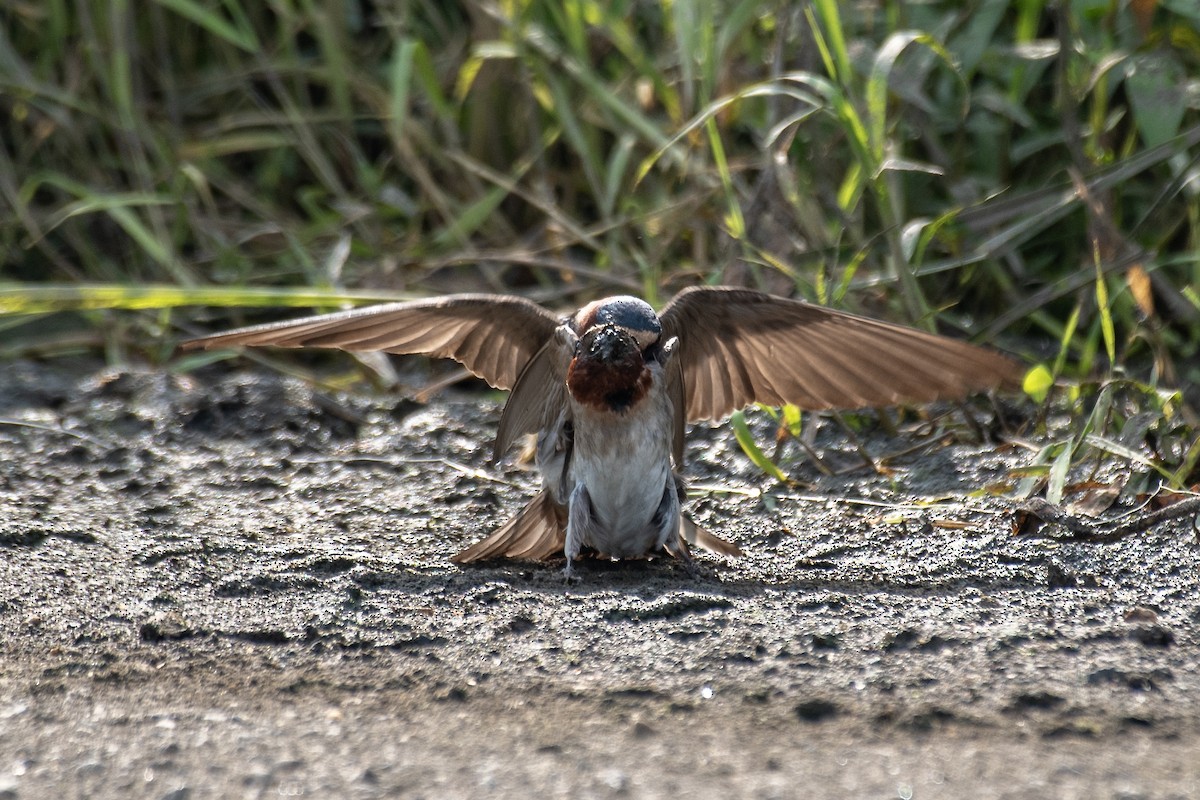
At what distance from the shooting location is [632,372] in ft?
9.70

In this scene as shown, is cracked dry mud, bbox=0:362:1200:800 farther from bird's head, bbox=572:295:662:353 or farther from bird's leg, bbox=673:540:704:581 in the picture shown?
bird's head, bbox=572:295:662:353

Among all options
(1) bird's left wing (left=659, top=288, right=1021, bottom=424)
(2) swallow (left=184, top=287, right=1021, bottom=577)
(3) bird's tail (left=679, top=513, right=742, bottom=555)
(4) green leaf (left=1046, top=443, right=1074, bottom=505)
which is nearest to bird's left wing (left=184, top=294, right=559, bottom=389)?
(2) swallow (left=184, top=287, right=1021, bottom=577)

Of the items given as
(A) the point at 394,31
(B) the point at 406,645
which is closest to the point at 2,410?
(A) the point at 394,31

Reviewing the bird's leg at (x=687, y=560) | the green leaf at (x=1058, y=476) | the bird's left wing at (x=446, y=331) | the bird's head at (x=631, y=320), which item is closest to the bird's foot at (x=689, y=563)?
the bird's leg at (x=687, y=560)

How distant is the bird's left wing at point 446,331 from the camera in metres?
3.05

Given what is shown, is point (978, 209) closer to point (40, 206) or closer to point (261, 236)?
point (261, 236)

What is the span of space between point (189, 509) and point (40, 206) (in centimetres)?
243

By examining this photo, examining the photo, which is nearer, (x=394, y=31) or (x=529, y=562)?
(x=529, y=562)

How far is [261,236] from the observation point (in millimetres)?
5059

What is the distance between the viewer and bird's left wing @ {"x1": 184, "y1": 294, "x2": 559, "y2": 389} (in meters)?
3.05

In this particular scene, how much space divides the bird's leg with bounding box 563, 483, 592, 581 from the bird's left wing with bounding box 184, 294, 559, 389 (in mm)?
350

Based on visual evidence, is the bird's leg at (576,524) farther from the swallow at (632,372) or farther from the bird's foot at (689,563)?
the bird's foot at (689,563)

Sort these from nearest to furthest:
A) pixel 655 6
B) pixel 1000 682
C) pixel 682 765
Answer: pixel 682 765 < pixel 1000 682 < pixel 655 6

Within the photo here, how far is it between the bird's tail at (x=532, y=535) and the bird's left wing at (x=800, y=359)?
1.12ft
